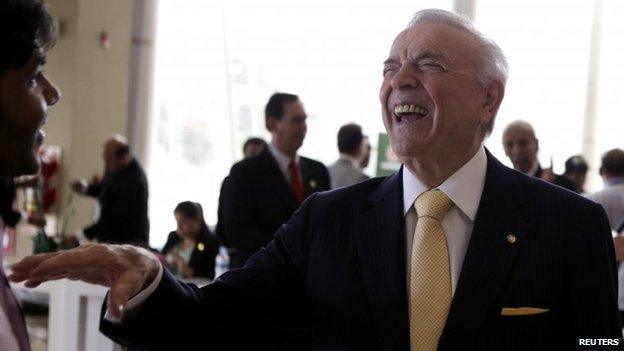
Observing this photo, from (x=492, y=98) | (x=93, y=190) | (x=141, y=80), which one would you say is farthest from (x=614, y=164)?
(x=141, y=80)

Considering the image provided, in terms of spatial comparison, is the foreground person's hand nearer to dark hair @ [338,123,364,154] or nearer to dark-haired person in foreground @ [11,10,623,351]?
dark-haired person in foreground @ [11,10,623,351]

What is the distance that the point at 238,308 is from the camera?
75.5 inches

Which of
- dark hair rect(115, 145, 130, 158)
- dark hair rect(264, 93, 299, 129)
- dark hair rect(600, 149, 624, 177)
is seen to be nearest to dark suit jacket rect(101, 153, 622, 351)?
dark hair rect(264, 93, 299, 129)

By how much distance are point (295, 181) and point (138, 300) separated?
317 cm

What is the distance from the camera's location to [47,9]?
3.59 feet

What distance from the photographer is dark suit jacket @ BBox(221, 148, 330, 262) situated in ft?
14.7

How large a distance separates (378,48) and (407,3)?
23.0 inches

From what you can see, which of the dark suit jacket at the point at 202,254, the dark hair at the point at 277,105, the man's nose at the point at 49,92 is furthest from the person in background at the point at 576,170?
the man's nose at the point at 49,92

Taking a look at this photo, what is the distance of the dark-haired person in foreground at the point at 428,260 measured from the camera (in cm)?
181

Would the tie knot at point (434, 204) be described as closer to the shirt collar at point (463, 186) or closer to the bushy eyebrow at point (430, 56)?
the shirt collar at point (463, 186)

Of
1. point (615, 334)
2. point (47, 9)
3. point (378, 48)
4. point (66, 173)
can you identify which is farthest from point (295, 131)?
point (66, 173)

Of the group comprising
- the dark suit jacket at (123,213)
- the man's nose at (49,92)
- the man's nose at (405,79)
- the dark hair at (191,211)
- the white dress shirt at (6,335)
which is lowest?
the dark suit jacket at (123,213)

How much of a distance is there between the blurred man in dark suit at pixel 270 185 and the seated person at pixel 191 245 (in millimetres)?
688

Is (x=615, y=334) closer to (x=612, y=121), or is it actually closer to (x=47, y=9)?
(x=47, y=9)
